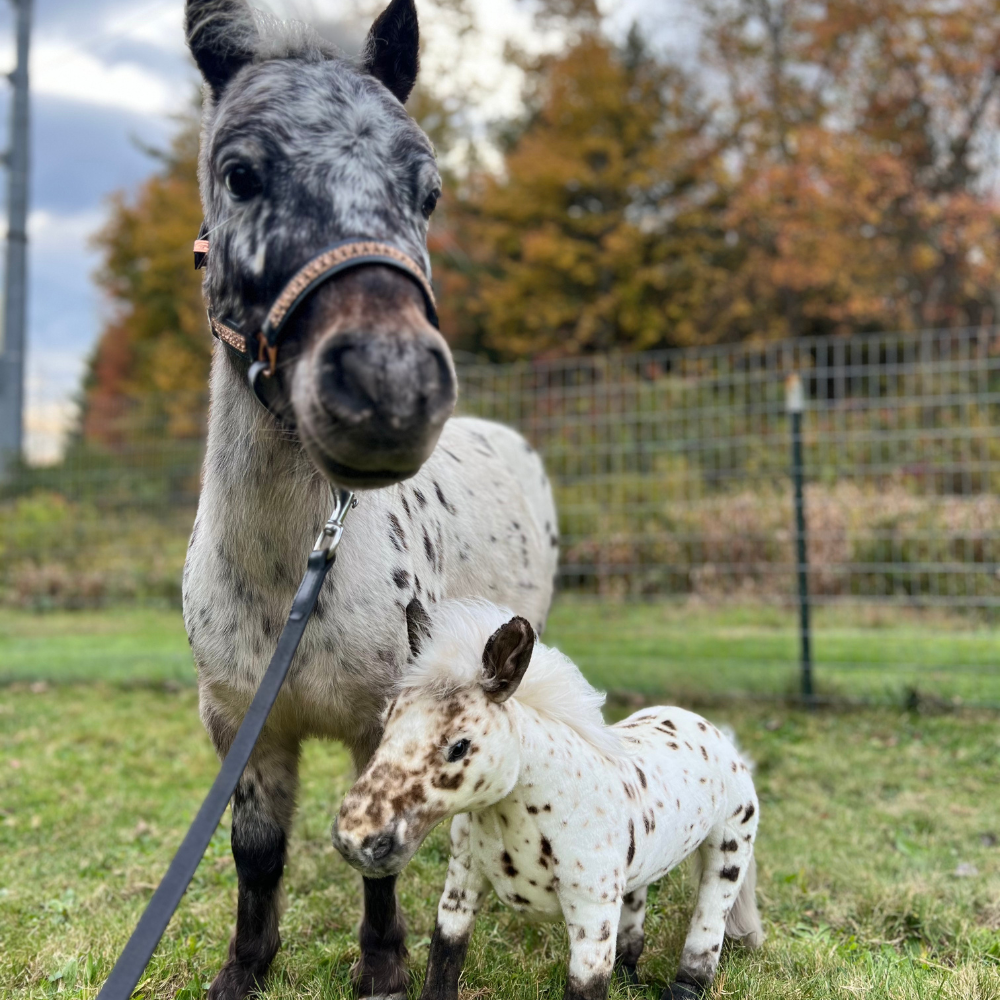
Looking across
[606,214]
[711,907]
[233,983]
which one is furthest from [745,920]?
[606,214]

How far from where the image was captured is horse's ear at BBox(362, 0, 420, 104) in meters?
2.09

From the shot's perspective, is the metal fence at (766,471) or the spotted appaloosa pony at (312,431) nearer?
the spotted appaloosa pony at (312,431)

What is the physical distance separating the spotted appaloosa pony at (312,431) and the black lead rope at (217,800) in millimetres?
208

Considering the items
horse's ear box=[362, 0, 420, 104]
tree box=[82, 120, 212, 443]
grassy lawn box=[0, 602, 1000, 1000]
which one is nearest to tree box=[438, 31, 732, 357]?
tree box=[82, 120, 212, 443]

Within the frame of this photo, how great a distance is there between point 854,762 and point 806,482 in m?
2.80

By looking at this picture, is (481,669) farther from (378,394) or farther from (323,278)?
(323,278)

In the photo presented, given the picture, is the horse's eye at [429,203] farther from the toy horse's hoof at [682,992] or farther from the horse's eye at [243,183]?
the toy horse's hoof at [682,992]

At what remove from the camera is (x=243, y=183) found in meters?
1.81

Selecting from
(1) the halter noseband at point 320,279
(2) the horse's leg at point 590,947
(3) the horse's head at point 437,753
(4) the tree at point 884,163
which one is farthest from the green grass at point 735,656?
(4) the tree at point 884,163

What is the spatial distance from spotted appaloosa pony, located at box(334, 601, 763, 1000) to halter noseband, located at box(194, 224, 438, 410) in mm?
645

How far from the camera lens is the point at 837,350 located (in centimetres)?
616

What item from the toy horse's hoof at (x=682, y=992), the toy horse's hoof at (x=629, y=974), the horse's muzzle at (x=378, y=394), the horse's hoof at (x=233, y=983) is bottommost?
the horse's hoof at (x=233, y=983)

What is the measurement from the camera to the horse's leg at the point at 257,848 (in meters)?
2.40

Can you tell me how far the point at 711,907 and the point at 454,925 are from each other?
671mm
